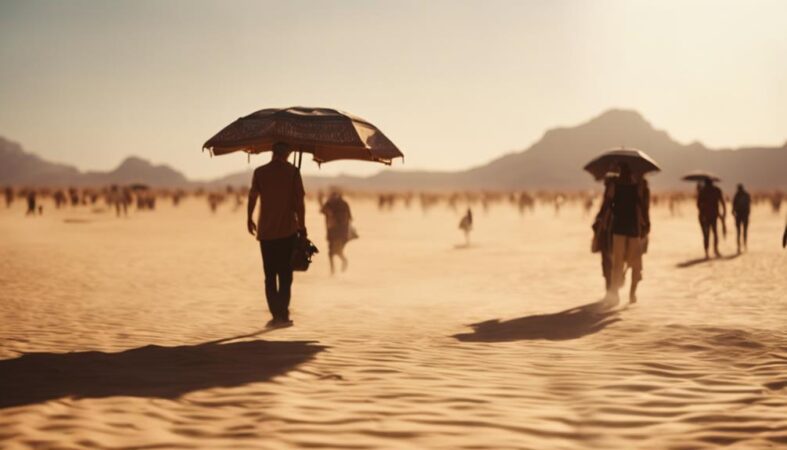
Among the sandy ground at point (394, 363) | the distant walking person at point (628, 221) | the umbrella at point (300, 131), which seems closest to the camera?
the sandy ground at point (394, 363)

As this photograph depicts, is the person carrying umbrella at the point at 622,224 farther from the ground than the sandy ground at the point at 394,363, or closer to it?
farther from the ground

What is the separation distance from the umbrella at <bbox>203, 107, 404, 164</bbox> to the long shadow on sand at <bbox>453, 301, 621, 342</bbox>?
2.38m

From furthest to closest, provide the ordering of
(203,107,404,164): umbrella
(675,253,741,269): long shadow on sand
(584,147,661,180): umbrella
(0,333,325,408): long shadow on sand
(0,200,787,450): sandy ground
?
(675,253,741,269): long shadow on sand, (584,147,661,180): umbrella, (203,107,404,164): umbrella, (0,333,325,408): long shadow on sand, (0,200,787,450): sandy ground

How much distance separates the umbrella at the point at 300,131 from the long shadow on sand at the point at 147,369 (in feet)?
6.88

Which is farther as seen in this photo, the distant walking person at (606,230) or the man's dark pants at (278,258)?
the distant walking person at (606,230)

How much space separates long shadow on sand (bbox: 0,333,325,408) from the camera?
5.32 metres

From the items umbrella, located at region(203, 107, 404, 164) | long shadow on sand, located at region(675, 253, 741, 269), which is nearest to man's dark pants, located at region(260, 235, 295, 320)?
umbrella, located at region(203, 107, 404, 164)

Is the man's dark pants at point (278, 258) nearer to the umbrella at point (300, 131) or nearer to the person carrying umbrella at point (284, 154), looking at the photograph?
the person carrying umbrella at point (284, 154)

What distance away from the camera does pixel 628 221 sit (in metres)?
10.4

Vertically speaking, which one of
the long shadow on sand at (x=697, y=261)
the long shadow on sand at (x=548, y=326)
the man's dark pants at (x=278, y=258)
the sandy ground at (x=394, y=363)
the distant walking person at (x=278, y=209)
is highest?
the distant walking person at (x=278, y=209)

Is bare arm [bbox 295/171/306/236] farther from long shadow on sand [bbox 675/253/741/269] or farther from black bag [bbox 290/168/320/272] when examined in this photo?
long shadow on sand [bbox 675/253/741/269]

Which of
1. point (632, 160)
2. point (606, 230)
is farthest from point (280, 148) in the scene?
point (632, 160)

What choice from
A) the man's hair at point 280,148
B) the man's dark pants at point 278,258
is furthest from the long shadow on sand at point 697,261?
the man's hair at point 280,148

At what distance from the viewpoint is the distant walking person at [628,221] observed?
10.4m
